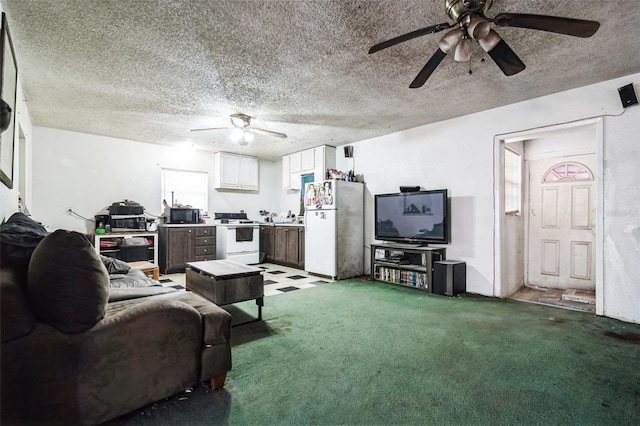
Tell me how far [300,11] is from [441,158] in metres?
3.06

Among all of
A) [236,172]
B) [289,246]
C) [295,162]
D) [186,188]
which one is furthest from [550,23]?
[186,188]

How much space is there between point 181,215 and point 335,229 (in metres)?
3.01

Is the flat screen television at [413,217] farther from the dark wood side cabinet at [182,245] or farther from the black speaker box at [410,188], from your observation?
the dark wood side cabinet at [182,245]

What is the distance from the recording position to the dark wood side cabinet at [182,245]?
5.21m

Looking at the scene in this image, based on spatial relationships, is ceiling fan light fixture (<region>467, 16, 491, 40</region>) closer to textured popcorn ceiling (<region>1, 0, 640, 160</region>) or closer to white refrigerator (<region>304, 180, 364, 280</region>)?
textured popcorn ceiling (<region>1, 0, 640, 160</region>)

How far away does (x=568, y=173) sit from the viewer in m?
4.27

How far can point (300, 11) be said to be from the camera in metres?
1.98

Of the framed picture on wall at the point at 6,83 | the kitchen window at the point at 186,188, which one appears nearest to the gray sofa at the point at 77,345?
the framed picture on wall at the point at 6,83

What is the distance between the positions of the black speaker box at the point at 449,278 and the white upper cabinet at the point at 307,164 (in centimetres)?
278

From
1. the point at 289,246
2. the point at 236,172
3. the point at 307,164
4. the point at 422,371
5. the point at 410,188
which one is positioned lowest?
the point at 422,371

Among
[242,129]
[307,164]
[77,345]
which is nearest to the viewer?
[77,345]

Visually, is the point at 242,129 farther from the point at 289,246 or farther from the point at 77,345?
the point at 77,345

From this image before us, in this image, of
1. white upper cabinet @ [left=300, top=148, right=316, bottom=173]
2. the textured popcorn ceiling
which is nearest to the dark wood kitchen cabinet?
white upper cabinet @ [left=300, top=148, right=316, bottom=173]

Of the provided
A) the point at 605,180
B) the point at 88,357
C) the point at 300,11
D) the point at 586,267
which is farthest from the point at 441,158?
the point at 88,357
